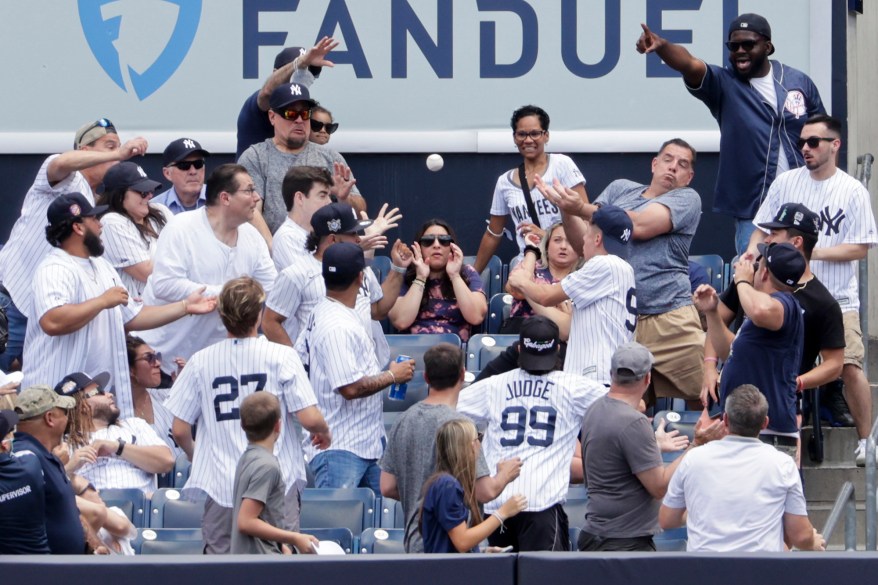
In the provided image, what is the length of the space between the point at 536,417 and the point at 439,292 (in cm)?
258

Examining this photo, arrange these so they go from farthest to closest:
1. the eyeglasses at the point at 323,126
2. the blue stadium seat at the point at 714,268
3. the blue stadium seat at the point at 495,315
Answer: the blue stadium seat at the point at 714,268 → the eyeglasses at the point at 323,126 → the blue stadium seat at the point at 495,315

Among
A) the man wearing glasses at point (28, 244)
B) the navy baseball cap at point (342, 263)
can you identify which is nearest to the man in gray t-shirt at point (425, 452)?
the navy baseball cap at point (342, 263)

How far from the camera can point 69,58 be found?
34.8ft

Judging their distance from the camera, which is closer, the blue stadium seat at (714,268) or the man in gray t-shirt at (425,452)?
the man in gray t-shirt at (425,452)

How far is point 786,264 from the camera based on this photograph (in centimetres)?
663

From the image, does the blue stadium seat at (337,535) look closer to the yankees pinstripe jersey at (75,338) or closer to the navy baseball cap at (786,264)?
the yankees pinstripe jersey at (75,338)

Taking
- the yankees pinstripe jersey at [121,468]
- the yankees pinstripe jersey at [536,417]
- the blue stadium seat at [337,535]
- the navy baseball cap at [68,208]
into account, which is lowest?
the blue stadium seat at [337,535]

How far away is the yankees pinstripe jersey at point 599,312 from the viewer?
721 centimetres

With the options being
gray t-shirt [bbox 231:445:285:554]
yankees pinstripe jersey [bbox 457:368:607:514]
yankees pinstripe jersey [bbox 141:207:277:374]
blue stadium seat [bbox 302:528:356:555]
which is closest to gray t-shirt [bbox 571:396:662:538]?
yankees pinstripe jersey [bbox 457:368:607:514]

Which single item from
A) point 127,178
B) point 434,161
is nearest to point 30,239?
point 127,178

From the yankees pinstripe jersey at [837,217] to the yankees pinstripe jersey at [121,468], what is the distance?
11.2 ft

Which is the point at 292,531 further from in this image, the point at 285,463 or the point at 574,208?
the point at 574,208

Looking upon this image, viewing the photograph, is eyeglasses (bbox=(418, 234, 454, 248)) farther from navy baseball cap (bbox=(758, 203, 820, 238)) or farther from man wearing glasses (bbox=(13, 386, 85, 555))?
man wearing glasses (bbox=(13, 386, 85, 555))

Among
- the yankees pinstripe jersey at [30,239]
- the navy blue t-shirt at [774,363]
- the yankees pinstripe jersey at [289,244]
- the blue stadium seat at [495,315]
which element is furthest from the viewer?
the blue stadium seat at [495,315]
